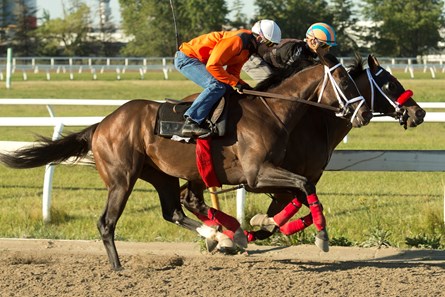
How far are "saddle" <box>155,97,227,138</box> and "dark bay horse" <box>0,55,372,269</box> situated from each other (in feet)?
0.22

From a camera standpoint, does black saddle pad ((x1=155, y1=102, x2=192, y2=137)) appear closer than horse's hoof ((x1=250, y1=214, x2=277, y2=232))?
Yes

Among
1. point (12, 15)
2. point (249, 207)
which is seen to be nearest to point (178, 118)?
point (249, 207)

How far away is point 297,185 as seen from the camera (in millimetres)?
6211

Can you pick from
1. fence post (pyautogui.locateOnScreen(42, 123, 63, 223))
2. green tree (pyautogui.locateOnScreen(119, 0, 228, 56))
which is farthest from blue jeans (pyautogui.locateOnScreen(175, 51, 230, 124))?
green tree (pyautogui.locateOnScreen(119, 0, 228, 56))

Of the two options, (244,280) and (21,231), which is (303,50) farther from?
(21,231)

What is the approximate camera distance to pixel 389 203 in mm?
9234

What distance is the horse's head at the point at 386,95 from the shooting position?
6848 millimetres

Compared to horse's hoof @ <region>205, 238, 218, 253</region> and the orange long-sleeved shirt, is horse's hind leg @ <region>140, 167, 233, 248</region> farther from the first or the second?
the orange long-sleeved shirt

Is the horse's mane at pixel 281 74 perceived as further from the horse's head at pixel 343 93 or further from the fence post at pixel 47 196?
the fence post at pixel 47 196

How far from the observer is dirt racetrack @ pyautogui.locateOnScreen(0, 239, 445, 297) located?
5.61 metres

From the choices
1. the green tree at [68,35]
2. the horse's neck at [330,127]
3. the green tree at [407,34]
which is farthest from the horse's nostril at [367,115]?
the green tree at [68,35]

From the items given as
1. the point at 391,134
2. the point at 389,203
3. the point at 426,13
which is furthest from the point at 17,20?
the point at 389,203

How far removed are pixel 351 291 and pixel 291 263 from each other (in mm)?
1173

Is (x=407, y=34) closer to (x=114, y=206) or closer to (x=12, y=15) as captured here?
(x=12, y=15)
